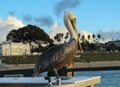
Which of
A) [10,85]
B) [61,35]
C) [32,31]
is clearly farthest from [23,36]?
[10,85]

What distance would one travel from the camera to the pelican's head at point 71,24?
7867 millimetres

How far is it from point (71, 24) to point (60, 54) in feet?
2.04

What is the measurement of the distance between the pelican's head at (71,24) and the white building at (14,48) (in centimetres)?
13160

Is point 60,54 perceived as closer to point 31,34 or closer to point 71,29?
point 71,29

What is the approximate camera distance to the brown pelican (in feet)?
24.7

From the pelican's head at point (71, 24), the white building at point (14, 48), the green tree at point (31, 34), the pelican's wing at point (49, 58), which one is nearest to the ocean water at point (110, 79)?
the pelican's head at point (71, 24)

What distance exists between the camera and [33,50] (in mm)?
140125

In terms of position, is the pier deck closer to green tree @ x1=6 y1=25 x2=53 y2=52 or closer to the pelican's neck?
the pelican's neck

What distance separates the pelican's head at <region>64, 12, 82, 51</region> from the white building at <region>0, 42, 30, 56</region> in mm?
131600

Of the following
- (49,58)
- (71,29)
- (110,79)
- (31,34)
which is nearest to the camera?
(49,58)

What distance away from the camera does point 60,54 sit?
761 centimetres

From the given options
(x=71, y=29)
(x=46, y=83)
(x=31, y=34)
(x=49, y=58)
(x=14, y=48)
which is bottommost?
(x=46, y=83)

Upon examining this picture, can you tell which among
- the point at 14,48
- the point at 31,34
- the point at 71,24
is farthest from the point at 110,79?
the point at 14,48

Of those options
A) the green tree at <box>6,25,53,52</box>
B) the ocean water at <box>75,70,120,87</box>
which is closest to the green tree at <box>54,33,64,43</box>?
the green tree at <box>6,25,53,52</box>
